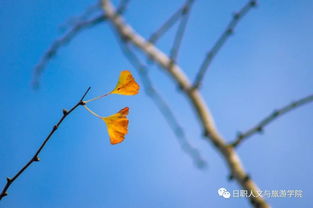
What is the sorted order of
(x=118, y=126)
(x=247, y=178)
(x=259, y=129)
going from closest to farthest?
(x=247, y=178) → (x=259, y=129) → (x=118, y=126)

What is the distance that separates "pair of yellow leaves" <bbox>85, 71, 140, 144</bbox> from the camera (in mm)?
1646

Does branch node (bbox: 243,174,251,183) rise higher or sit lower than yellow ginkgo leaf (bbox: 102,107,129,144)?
lower

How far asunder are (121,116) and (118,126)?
6 cm

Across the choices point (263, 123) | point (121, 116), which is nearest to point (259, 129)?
point (263, 123)

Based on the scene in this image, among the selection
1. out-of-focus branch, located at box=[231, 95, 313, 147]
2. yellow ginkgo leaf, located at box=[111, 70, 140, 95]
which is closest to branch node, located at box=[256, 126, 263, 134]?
out-of-focus branch, located at box=[231, 95, 313, 147]

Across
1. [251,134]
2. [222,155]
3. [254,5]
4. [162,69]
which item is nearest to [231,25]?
[254,5]

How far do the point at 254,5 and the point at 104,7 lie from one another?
0.96 metres

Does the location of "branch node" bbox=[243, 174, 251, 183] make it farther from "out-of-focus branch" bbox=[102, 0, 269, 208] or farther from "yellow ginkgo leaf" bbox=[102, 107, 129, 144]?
"yellow ginkgo leaf" bbox=[102, 107, 129, 144]

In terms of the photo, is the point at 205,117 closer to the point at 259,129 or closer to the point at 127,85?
the point at 259,129

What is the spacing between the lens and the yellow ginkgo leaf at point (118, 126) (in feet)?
5.37

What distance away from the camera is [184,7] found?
4.89 ft

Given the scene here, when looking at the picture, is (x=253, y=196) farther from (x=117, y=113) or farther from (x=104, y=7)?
(x=104, y=7)

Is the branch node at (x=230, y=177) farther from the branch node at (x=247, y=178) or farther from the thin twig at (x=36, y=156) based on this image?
the thin twig at (x=36, y=156)

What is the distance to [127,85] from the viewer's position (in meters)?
1.73
